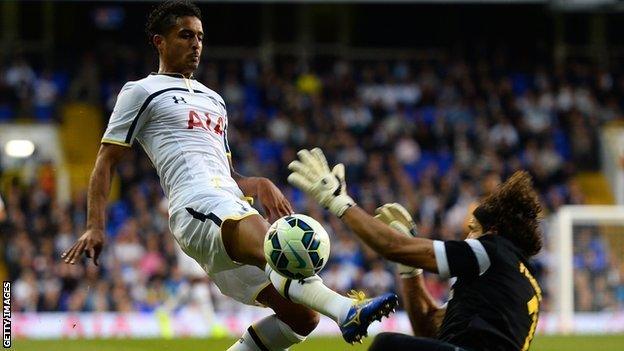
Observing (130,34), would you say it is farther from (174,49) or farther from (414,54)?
(174,49)

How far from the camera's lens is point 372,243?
521 cm

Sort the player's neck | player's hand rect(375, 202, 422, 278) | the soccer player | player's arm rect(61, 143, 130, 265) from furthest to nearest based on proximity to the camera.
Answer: the player's neck → player's arm rect(61, 143, 130, 265) → player's hand rect(375, 202, 422, 278) → the soccer player

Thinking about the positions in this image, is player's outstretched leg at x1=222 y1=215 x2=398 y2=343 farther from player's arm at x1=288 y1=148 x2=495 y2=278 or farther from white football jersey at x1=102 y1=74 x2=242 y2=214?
white football jersey at x1=102 y1=74 x2=242 y2=214

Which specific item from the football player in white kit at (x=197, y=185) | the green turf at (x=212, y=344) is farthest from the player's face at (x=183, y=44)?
the green turf at (x=212, y=344)

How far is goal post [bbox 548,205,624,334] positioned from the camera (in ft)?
52.9

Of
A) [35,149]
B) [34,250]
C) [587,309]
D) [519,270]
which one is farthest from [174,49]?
[35,149]

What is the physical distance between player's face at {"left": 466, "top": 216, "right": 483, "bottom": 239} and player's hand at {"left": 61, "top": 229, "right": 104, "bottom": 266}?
1.99m

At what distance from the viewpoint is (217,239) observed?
6125mm

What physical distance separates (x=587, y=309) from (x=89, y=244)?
11031 millimetres

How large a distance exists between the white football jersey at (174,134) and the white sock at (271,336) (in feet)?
2.50

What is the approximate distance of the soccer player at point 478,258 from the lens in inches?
200

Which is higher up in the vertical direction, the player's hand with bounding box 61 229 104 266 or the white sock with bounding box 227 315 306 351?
the player's hand with bounding box 61 229 104 266

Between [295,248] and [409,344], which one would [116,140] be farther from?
[409,344]

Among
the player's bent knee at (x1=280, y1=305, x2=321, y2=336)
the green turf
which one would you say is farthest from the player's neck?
the green turf
